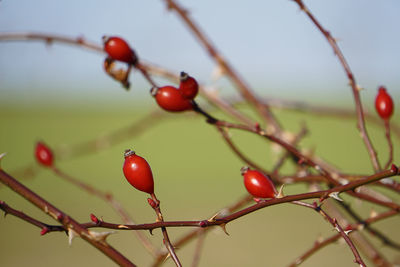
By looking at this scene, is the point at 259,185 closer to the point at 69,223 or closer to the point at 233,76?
the point at 69,223

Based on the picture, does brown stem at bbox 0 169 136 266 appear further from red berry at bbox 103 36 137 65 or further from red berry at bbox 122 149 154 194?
red berry at bbox 103 36 137 65

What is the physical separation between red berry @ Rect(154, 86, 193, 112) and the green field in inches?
18.8

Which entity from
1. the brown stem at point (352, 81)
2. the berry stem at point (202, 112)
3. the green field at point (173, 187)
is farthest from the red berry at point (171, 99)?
the green field at point (173, 187)

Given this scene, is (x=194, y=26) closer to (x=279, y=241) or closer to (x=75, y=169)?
(x=279, y=241)

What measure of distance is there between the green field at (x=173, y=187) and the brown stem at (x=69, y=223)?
0.68m

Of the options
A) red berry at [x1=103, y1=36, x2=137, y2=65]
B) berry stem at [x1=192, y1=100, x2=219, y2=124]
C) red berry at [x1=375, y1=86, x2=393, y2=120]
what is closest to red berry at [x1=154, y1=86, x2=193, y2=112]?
berry stem at [x1=192, y1=100, x2=219, y2=124]

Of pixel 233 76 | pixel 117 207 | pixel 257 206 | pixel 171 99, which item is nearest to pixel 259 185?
pixel 257 206

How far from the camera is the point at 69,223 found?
1.37 feet

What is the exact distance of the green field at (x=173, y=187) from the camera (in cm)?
453

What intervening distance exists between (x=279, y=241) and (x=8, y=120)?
9857 mm

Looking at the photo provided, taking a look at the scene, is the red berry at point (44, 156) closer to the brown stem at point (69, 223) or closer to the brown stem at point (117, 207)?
the brown stem at point (117, 207)

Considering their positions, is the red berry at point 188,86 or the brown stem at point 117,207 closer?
the red berry at point 188,86

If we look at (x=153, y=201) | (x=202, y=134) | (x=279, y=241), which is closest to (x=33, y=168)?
(x=153, y=201)

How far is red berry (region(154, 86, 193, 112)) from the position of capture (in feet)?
2.01
